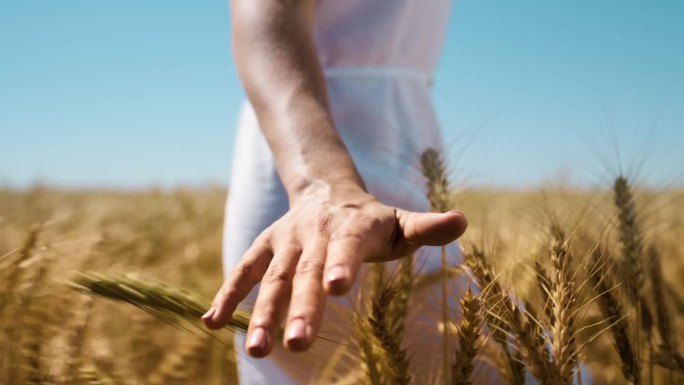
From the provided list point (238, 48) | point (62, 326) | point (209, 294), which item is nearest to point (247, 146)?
point (238, 48)

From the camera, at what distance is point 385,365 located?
0.79m

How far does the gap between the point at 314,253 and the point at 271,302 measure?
62mm

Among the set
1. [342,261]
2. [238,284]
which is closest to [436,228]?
[342,261]

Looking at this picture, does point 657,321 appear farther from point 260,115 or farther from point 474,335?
point 260,115

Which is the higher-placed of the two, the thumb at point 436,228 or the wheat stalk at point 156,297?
→ the thumb at point 436,228

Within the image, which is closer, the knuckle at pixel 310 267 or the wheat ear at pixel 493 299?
the knuckle at pixel 310 267

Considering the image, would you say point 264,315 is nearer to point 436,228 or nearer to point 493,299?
point 436,228

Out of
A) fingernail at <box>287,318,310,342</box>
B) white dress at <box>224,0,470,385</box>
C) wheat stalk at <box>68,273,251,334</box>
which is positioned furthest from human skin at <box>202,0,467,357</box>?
white dress at <box>224,0,470,385</box>

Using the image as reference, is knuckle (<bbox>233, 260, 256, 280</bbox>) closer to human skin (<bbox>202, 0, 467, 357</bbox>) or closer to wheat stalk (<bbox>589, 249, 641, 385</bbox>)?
human skin (<bbox>202, 0, 467, 357</bbox>)

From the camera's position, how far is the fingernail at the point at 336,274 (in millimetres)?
585

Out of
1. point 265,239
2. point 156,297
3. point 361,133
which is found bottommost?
point 156,297

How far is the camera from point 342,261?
60 cm

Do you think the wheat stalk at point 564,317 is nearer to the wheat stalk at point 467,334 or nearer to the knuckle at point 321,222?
the wheat stalk at point 467,334

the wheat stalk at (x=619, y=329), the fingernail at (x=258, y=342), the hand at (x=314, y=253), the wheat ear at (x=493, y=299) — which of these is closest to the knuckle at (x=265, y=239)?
the hand at (x=314, y=253)
